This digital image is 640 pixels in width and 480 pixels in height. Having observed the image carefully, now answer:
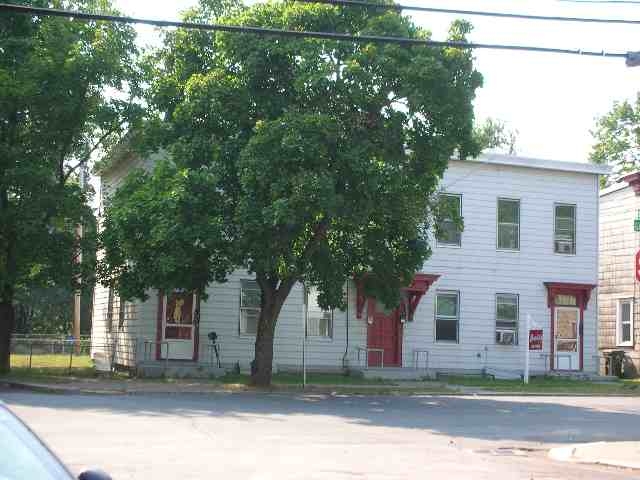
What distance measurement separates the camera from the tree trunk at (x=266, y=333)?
83.5 feet

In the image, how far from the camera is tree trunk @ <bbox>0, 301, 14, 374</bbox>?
1088 inches

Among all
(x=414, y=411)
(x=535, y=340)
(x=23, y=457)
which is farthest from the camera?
(x=535, y=340)

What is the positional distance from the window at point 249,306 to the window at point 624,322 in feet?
50.4

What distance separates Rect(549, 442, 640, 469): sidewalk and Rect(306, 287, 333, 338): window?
56.8 feet

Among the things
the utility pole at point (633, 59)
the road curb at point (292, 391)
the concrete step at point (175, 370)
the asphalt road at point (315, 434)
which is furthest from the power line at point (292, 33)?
the concrete step at point (175, 370)

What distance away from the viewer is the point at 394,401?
2341 cm

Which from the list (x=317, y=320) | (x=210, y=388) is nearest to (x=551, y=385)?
(x=317, y=320)

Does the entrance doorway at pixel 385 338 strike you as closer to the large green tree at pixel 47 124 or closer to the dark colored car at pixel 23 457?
the large green tree at pixel 47 124

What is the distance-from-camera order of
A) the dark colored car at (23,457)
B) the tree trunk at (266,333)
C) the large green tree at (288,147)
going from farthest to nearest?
the tree trunk at (266,333), the large green tree at (288,147), the dark colored car at (23,457)

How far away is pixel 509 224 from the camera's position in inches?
1361

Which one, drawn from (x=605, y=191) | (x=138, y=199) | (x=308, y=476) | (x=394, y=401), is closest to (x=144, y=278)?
(x=138, y=199)

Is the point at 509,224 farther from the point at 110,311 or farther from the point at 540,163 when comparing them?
the point at 110,311

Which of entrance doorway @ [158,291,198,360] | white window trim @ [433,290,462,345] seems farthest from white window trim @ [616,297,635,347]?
entrance doorway @ [158,291,198,360]

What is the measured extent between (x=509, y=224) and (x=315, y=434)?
67.3 ft
